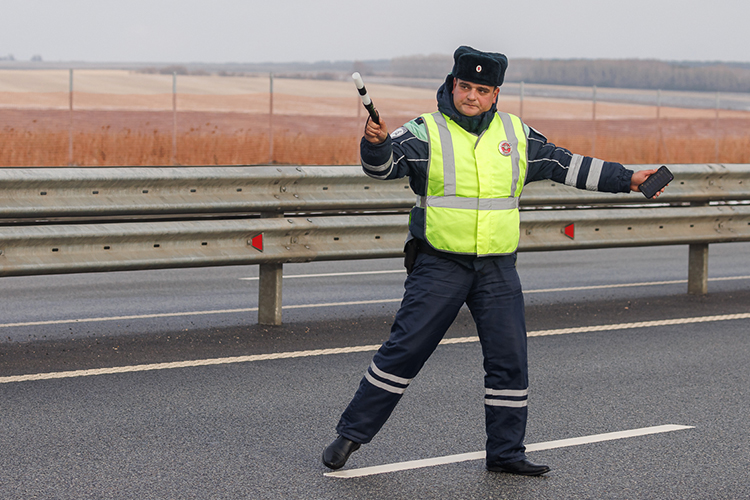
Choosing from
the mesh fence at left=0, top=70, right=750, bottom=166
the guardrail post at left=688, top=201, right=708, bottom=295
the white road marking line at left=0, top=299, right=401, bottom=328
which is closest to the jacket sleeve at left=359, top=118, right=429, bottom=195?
the white road marking line at left=0, top=299, right=401, bottom=328

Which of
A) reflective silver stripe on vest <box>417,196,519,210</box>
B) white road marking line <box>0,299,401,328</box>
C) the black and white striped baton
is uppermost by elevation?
the black and white striped baton

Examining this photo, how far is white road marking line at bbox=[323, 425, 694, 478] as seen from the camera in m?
4.71

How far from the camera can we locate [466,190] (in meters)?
4.69

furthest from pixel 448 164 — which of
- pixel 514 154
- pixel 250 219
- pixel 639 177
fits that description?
pixel 250 219

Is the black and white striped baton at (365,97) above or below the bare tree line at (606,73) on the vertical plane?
below

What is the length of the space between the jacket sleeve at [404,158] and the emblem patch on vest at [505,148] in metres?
0.34

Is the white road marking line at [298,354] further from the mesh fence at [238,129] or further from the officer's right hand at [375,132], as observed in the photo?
the mesh fence at [238,129]

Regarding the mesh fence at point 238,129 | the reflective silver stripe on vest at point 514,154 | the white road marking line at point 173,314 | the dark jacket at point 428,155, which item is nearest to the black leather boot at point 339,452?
the dark jacket at point 428,155

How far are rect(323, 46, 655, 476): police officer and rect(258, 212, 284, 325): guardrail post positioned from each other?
3187mm

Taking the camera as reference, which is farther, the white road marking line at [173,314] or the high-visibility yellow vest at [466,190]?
the white road marking line at [173,314]

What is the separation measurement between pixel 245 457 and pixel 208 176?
2986 mm

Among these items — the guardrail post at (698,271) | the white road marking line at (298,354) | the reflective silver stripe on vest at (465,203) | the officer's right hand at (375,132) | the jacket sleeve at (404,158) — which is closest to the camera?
the officer's right hand at (375,132)

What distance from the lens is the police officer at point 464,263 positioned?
15.3 feet

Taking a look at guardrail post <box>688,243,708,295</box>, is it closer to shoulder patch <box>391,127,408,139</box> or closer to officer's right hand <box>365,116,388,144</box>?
shoulder patch <box>391,127,408,139</box>
